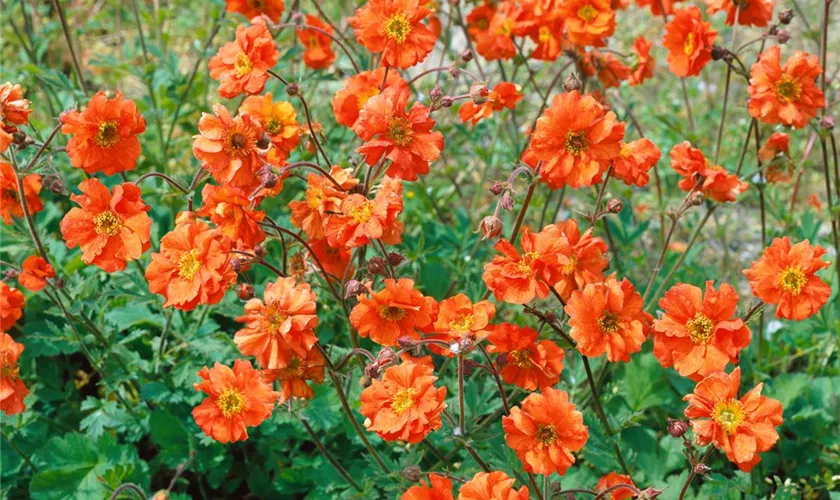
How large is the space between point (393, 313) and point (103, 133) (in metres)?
1.05

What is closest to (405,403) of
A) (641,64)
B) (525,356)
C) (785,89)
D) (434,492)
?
(434,492)

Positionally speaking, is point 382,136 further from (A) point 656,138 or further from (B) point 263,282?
(A) point 656,138

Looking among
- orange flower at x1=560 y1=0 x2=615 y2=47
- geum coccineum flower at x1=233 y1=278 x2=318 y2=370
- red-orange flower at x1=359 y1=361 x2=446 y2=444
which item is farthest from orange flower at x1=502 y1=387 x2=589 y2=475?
orange flower at x1=560 y1=0 x2=615 y2=47

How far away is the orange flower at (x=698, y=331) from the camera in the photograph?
2.31m

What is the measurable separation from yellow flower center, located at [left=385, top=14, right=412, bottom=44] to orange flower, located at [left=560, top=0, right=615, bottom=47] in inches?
33.1

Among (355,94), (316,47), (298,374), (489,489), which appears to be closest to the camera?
(489,489)

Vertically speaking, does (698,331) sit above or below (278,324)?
below

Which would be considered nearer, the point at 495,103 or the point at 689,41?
the point at 495,103

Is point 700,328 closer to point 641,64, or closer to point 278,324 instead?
point 278,324

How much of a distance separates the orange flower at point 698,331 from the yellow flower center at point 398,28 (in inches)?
45.2

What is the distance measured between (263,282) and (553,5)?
1.66 meters

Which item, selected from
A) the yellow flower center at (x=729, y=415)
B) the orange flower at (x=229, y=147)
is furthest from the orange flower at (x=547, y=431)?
the orange flower at (x=229, y=147)

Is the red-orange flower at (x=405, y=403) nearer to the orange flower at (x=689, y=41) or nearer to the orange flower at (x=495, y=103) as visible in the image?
the orange flower at (x=495, y=103)

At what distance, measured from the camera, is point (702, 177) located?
287 centimetres
